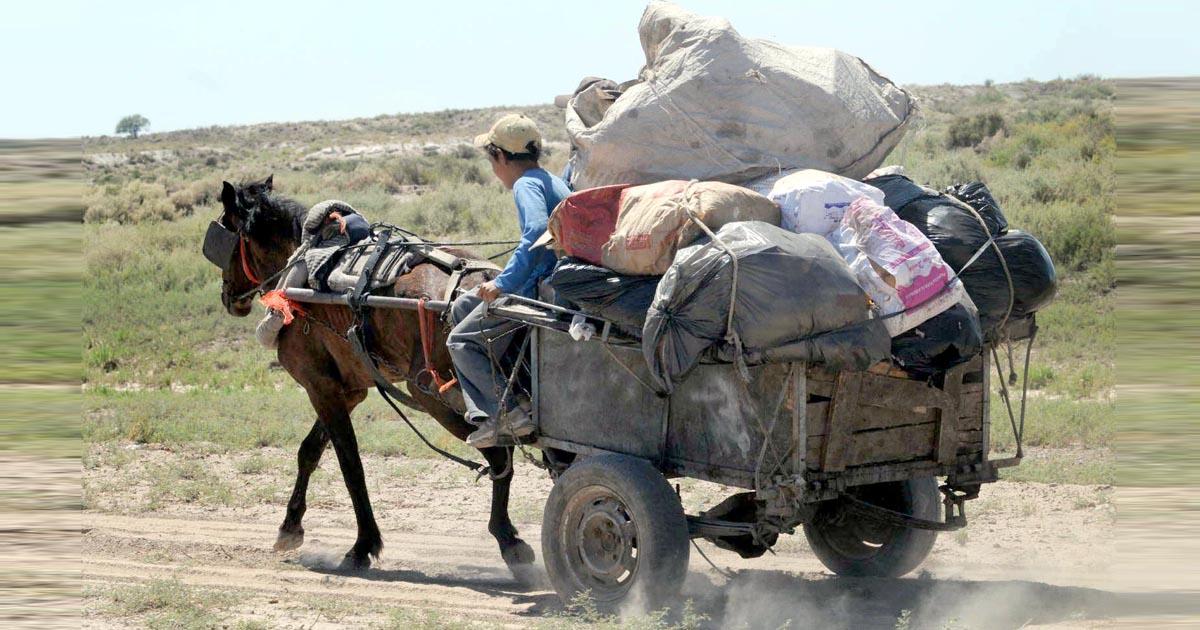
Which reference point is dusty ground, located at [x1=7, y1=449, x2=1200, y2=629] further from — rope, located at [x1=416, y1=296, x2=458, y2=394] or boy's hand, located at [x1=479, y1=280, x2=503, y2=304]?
boy's hand, located at [x1=479, y1=280, x2=503, y2=304]

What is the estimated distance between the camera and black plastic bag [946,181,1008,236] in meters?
6.12

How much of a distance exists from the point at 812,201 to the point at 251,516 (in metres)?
5.49

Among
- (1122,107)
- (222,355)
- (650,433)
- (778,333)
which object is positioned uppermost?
(1122,107)

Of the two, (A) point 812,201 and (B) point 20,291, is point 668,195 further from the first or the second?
(B) point 20,291

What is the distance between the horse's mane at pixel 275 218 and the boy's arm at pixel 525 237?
2666 mm

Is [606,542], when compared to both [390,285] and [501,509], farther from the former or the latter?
[390,285]

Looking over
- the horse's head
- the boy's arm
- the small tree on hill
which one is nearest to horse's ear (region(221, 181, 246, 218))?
the horse's head

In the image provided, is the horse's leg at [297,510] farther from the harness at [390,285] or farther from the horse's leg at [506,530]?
the horse's leg at [506,530]

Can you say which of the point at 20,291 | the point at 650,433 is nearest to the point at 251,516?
the point at 650,433

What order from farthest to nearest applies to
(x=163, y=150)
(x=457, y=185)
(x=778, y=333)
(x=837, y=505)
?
(x=163, y=150) < (x=457, y=185) < (x=837, y=505) < (x=778, y=333)

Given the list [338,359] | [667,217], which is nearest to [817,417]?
[667,217]

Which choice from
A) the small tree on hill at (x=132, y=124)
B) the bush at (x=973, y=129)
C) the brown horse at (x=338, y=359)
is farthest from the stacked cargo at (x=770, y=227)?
the small tree on hill at (x=132, y=124)

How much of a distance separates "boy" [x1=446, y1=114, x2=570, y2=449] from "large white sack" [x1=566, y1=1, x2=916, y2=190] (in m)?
0.50

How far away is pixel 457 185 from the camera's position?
89.9ft
